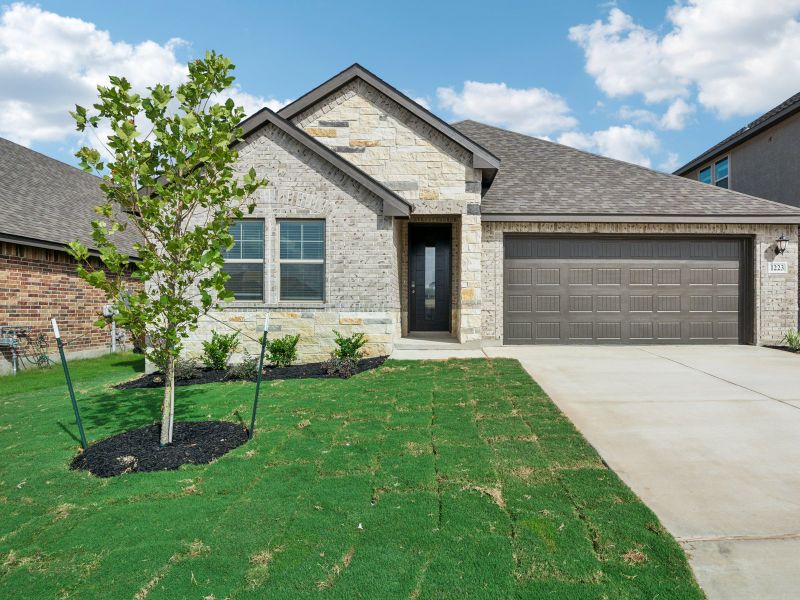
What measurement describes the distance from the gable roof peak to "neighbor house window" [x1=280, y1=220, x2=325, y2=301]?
3.40m

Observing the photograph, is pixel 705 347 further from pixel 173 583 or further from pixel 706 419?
pixel 173 583

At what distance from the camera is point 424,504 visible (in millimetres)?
3443

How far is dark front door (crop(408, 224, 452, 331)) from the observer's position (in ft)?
41.9

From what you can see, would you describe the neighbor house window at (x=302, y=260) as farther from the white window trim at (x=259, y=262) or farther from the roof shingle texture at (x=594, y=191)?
the roof shingle texture at (x=594, y=191)

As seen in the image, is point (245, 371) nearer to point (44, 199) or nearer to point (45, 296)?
point (45, 296)

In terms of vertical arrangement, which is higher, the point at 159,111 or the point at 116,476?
the point at 159,111

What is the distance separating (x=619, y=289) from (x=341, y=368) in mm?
7356

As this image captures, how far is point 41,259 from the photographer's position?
1074cm

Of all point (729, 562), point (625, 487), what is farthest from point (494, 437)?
point (729, 562)

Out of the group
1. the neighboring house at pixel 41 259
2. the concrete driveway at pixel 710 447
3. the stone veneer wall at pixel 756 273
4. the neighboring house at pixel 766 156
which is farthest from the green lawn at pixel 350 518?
the neighboring house at pixel 766 156

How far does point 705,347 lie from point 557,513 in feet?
32.8

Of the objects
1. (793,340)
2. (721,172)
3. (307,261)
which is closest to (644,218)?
(793,340)

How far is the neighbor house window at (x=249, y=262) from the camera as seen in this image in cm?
954

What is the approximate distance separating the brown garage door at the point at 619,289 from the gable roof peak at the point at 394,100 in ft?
6.93
